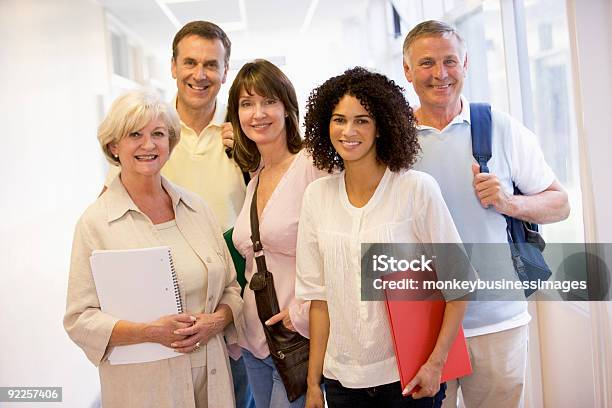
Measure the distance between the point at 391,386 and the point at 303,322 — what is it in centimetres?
33

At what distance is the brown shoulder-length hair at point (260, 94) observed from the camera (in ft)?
5.94

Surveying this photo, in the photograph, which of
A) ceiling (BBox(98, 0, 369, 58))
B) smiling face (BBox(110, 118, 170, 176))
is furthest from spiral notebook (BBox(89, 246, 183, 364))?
ceiling (BBox(98, 0, 369, 58))

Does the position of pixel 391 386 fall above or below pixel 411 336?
below

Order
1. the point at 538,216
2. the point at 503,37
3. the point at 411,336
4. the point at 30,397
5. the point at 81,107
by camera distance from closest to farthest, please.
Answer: the point at 411,336 < the point at 538,216 < the point at 503,37 < the point at 30,397 < the point at 81,107

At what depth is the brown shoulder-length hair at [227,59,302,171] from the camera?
1811 mm

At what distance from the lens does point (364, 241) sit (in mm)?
1409

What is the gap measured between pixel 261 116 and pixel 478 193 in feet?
2.15

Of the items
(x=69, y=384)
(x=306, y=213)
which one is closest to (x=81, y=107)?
(x=69, y=384)

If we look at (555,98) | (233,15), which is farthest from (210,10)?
(555,98)

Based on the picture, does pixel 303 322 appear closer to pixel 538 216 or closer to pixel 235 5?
pixel 538 216

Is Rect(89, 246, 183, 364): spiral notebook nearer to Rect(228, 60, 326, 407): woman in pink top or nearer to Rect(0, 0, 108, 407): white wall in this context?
Rect(228, 60, 326, 407): woman in pink top

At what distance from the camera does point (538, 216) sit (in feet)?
5.41

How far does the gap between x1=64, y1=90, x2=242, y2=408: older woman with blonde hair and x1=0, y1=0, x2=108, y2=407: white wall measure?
143 cm

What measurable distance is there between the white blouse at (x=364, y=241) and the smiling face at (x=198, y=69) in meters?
0.82
